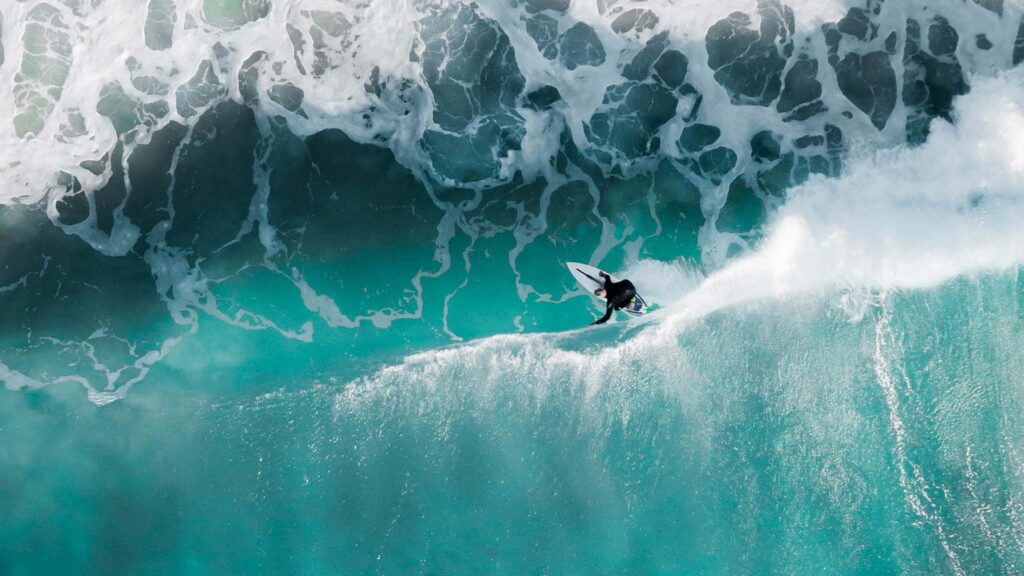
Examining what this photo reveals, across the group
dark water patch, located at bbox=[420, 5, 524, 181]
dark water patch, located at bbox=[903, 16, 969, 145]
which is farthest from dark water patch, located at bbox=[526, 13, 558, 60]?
dark water patch, located at bbox=[903, 16, 969, 145]

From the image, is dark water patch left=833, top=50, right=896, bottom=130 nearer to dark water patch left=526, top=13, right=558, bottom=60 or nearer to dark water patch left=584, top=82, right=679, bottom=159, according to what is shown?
dark water patch left=584, top=82, right=679, bottom=159

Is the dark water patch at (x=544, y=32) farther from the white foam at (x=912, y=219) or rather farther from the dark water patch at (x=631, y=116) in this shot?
the white foam at (x=912, y=219)

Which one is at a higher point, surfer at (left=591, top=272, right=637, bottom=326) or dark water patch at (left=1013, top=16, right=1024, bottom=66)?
dark water patch at (left=1013, top=16, right=1024, bottom=66)

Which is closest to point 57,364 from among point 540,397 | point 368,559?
point 368,559

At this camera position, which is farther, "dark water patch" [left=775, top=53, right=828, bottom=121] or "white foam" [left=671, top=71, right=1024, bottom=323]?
"dark water patch" [left=775, top=53, right=828, bottom=121]

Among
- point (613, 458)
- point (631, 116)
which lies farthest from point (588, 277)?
point (613, 458)

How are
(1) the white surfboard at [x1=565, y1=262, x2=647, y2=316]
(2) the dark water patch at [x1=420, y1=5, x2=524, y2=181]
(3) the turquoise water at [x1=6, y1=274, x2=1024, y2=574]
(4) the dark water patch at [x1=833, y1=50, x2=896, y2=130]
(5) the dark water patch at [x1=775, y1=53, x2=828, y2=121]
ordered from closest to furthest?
(3) the turquoise water at [x1=6, y1=274, x2=1024, y2=574]
(1) the white surfboard at [x1=565, y1=262, x2=647, y2=316]
(4) the dark water patch at [x1=833, y1=50, x2=896, y2=130]
(5) the dark water patch at [x1=775, y1=53, x2=828, y2=121]
(2) the dark water patch at [x1=420, y1=5, x2=524, y2=181]
